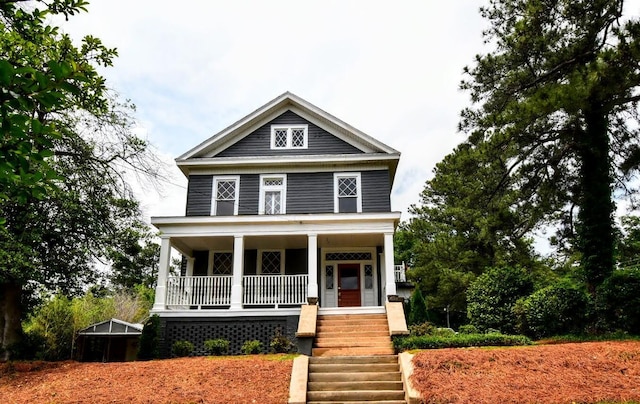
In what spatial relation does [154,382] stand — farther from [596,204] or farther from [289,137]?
[596,204]

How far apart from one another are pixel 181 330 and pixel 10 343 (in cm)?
482

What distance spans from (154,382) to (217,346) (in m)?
3.76

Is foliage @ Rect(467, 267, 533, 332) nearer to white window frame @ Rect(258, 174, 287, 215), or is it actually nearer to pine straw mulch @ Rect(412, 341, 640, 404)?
pine straw mulch @ Rect(412, 341, 640, 404)

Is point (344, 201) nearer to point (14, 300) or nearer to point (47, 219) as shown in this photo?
point (47, 219)

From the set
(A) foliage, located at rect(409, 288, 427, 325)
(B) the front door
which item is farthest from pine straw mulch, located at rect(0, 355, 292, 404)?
(A) foliage, located at rect(409, 288, 427, 325)

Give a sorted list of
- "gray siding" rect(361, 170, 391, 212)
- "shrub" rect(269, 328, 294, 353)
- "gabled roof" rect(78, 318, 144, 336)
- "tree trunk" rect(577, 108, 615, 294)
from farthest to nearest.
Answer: "gray siding" rect(361, 170, 391, 212), "gabled roof" rect(78, 318, 144, 336), "tree trunk" rect(577, 108, 615, 294), "shrub" rect(269, 328, 294, 353)

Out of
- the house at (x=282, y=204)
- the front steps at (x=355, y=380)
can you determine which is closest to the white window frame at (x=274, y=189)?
the house at (x=282, y=204)

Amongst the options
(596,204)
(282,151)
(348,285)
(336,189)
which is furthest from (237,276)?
(596,204)

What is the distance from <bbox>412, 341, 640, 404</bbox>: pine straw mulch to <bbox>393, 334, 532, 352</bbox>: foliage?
0.98 meters

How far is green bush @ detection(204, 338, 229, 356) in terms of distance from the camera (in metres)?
13.8

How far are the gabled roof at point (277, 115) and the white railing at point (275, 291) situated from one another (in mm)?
5434

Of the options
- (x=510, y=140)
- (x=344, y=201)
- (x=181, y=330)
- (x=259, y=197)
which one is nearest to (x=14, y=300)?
(x=181, y=330)

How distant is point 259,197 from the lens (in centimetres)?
1797

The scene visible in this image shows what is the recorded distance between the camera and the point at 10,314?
45.9 ft
